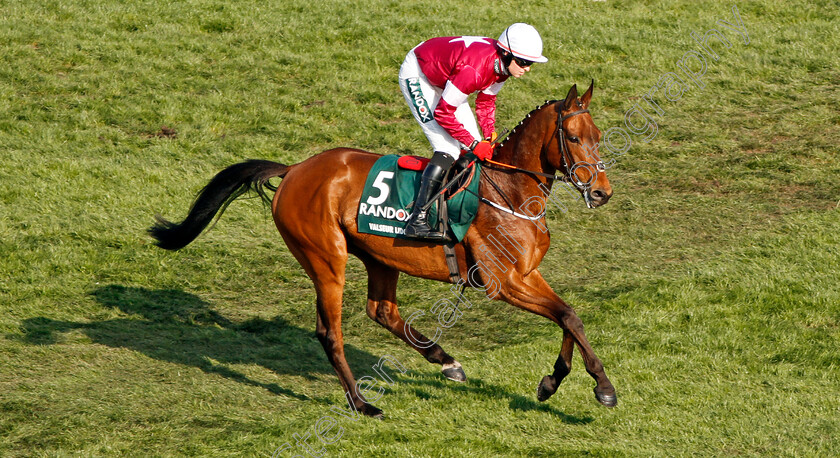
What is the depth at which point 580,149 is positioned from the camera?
18.2ft

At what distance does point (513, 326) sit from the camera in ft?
24.9

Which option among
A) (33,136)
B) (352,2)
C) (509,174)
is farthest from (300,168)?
(352,2)

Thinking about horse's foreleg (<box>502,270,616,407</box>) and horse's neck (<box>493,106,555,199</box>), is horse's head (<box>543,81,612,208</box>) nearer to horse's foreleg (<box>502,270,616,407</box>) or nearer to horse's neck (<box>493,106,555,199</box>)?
horse's neck (<box>493,106,555,199</box>)

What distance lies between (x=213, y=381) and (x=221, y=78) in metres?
7.67

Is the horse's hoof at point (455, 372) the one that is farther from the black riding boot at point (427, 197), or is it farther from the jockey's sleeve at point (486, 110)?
the jockey's sleeve at point (486, 110)

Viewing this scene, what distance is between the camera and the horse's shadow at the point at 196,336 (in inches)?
275

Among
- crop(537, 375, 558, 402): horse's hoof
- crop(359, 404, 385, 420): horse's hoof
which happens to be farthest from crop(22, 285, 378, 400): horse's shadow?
crop(537, 375, 558, 402): horse's hoof

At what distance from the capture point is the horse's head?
550cm

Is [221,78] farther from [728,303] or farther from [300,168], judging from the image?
[728,303]

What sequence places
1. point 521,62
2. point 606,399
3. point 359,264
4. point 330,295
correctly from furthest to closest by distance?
point 359,264
point 330,295
point 521,62
point 606,399

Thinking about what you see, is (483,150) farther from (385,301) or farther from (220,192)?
(220,192)

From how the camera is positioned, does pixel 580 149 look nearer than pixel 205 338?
Yes

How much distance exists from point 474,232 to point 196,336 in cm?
291

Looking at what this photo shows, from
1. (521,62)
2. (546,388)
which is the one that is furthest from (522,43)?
(546,388)
